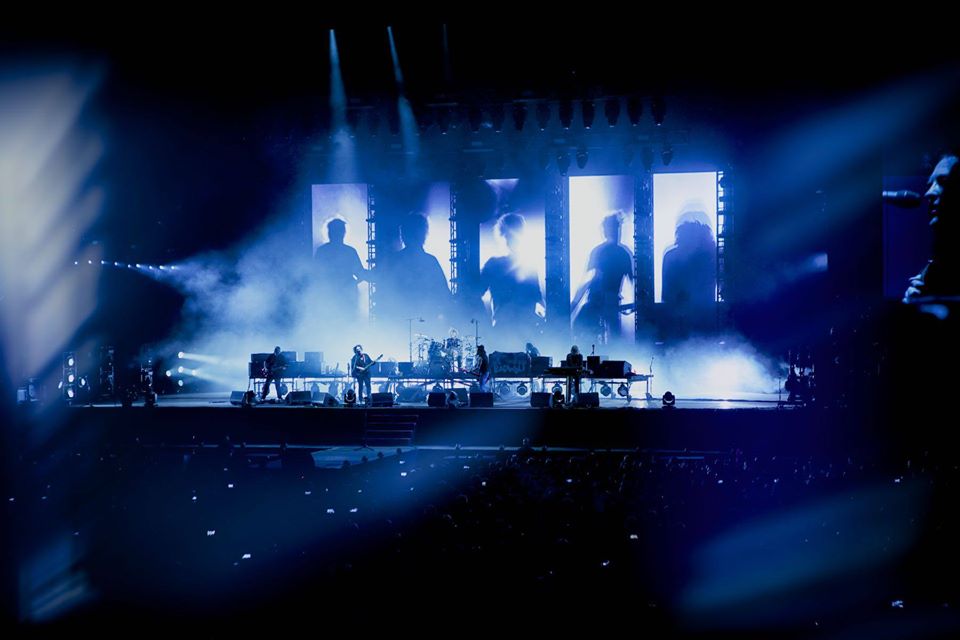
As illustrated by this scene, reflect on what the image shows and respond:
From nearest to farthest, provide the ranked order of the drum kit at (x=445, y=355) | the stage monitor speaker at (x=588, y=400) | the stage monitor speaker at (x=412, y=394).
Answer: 1. the stage monitor speaker at (x=588, y=400)
2. the stage monitor speaker at (x=412, y=394)
3. the drum kit at (x=445, y=355)

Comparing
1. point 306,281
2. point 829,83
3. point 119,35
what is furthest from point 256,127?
point 306,281

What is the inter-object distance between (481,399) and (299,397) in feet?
13.3

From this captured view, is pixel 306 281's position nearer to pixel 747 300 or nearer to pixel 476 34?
pixel 747 300

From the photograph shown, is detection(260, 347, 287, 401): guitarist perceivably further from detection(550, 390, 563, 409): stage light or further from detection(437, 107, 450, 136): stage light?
detection(437, 107, 450, 136): stage light

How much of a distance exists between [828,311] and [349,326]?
40.2ft

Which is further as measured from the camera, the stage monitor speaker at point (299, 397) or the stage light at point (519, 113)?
the stage monitor speaker at point (299, 397)

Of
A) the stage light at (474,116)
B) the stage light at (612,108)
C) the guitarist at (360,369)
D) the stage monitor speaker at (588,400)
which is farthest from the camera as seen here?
the guitarist at (360,369)

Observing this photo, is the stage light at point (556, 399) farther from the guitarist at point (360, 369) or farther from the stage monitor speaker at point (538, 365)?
the guitarist at point (360, 369)

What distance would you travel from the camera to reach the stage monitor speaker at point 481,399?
42.7 feet

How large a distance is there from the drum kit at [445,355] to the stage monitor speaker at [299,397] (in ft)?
8.09

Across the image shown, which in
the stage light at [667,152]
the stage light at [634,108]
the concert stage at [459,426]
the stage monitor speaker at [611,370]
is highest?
the stage light at [667,152]

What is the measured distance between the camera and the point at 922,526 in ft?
13.1

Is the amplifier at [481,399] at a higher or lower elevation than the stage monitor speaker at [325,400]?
higher

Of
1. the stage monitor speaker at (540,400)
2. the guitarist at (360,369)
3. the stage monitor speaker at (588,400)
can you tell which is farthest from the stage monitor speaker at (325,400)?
the stage monitor speaker at (588,400)
